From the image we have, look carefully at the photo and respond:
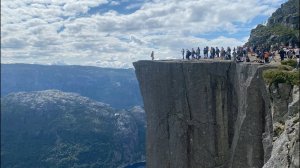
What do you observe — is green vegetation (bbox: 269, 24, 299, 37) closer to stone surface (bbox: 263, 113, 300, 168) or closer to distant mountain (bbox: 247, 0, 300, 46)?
distant mountain (bbox: 247, 0, 300, 46)

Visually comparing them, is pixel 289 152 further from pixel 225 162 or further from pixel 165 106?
pixel 165 106

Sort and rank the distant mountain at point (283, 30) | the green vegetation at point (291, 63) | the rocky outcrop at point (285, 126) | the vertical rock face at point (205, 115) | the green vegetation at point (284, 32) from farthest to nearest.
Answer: the green vegetation at point (284, 32)
the distant mountain at point (283, 30)
the vertical rock face at point (205, 115)
the green vegetation at point (291, 63)
the rocky outcrop at point (285, 126)

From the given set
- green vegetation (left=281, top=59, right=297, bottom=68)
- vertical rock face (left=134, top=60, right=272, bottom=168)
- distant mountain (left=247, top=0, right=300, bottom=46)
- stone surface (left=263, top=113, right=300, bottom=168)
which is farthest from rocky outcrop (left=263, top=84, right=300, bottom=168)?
distant mountain (left=247, top=0, right=300, bottom=46)

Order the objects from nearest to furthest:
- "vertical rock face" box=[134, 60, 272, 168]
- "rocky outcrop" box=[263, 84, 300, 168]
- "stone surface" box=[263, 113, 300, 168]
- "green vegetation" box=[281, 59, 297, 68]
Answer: "stone surface" box=[263, 113, 300, 168], "rocky outcrop" box=[263, 84, 300, 168], "green vegetation" box=[281, 59, 297, 68], "vertical rock face" box=[134, 60, 272, 168]

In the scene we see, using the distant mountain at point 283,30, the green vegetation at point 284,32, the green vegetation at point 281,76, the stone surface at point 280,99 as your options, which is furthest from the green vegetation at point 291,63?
the green vegetation at point 284,32

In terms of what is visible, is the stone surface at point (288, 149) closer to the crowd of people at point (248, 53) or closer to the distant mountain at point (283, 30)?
the crowd of people at point (248, 53)

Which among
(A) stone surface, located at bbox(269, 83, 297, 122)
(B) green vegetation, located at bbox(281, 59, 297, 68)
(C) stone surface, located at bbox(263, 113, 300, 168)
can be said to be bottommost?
(C) stone surface, located at bbox(263, 113, 300, 168)

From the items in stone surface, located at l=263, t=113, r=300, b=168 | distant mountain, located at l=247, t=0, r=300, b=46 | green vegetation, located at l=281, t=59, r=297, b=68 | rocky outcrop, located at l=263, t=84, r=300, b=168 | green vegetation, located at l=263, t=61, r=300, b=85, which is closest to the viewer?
stone surface, located at l=263, t=113, r=300, b=168
